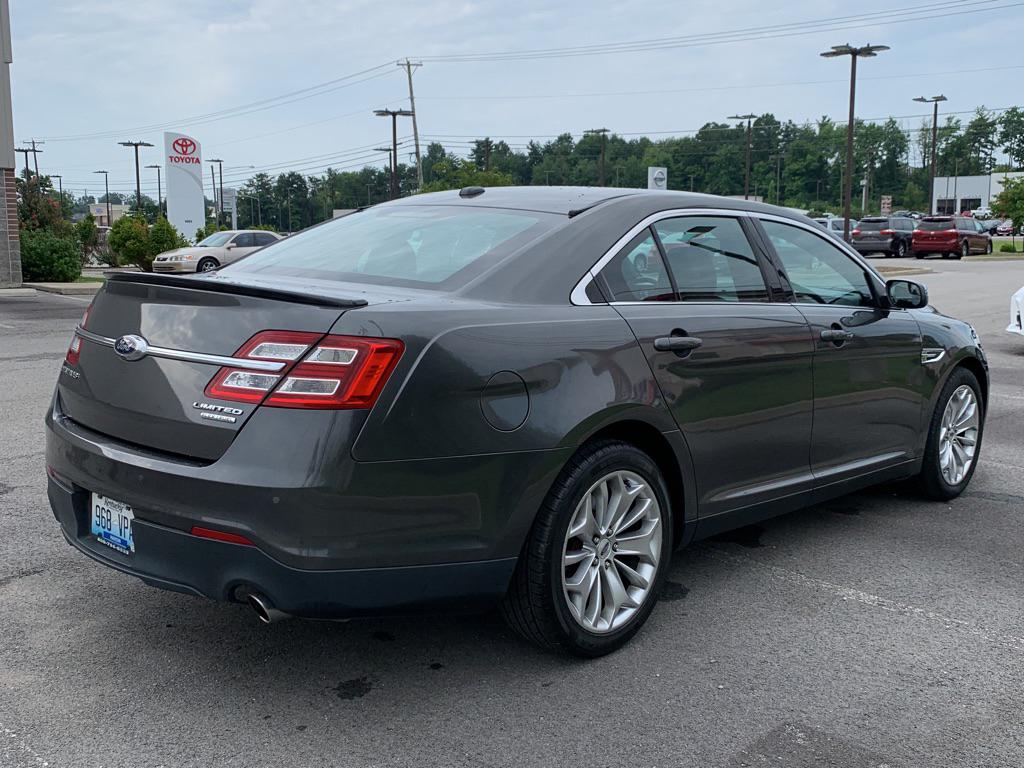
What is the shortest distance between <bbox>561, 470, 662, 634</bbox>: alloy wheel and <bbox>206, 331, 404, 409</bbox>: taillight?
0.88 meters

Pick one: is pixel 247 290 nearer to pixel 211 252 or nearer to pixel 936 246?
pixel 211 252

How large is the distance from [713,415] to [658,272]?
60 centimetres

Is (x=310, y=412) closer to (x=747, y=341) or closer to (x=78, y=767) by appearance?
(x=78, y=767)

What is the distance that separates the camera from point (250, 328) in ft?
9.86

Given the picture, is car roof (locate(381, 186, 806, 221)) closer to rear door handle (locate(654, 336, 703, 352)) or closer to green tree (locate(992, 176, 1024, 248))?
rear door handle (locate(654, 336, 703, 352))

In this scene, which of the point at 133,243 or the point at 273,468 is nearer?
the point at 273,468

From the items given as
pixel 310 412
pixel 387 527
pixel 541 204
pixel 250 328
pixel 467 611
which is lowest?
pixel 467 611

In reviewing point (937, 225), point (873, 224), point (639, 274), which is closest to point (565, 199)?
point (639, 274)

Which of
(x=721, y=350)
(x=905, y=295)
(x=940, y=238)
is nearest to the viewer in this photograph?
(x=721, y=350)

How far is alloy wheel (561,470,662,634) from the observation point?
3439 millimetres

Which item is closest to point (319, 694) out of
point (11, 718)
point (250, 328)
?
point (11, 718)

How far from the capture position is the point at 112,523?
10.7 feet

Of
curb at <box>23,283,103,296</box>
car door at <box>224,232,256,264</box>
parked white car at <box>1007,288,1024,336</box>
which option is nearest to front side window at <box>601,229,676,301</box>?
parked white car at <box>1007,288,1024,336</box>

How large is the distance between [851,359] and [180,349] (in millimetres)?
3047
